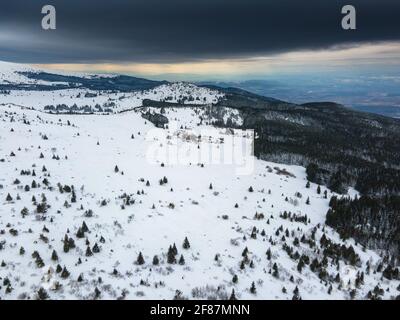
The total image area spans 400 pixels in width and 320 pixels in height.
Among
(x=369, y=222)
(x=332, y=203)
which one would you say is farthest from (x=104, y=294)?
(x=369, y=222)

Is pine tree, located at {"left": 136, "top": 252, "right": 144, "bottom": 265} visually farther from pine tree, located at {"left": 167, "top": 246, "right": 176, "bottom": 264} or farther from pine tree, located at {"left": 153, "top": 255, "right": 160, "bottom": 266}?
pine tree, located at {"left": 167, "top": 246, "right": 176, "bottom": 264}

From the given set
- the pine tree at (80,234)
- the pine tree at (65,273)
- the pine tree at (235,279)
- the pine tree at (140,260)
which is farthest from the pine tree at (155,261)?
the pine tree at (80,234)

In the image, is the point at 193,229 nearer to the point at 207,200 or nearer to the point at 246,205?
the point at 207,200

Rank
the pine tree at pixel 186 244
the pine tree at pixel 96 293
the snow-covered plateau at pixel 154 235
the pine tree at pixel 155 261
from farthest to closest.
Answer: the pine tree at pixel 186 244 < the pine tree at pixel 155 261 < the snow-covered plateau at pixel 154 235 < the pine tree at pixel 96 293

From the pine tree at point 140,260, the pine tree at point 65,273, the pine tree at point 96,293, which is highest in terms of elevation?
the pine tree at point 65,273

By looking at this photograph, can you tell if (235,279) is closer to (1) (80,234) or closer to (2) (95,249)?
(2) (95,249)

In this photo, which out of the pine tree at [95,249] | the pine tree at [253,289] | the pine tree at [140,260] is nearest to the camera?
the pine tree at [253,289]

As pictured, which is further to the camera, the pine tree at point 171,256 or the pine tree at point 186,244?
the pine tree at point 186,244

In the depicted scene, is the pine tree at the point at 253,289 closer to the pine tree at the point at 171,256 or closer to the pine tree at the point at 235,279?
the pine tree at the point at 235,279

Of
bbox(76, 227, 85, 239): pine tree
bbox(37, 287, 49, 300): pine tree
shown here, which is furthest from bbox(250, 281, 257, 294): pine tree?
bbox(76, 227, 85, 239): pine tree
